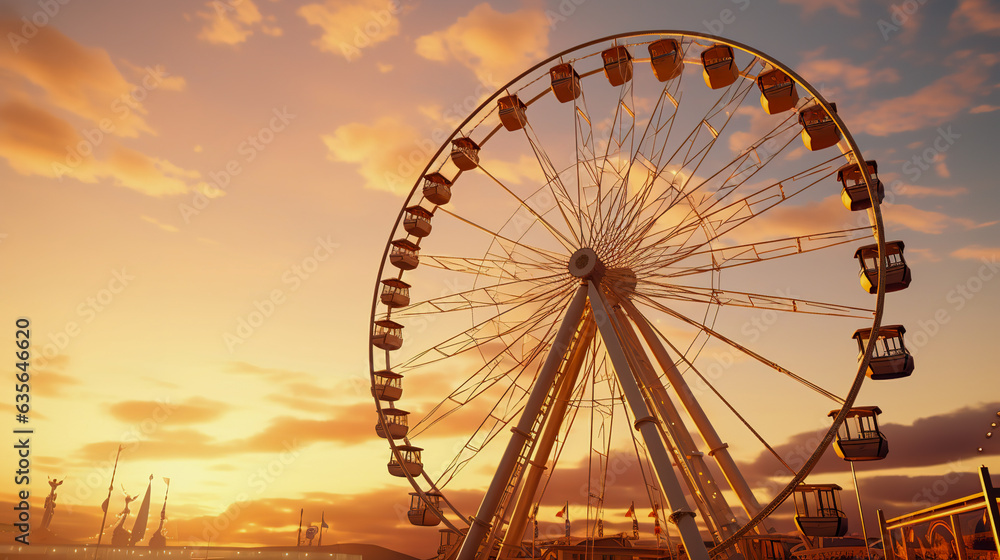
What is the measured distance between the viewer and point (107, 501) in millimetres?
56938

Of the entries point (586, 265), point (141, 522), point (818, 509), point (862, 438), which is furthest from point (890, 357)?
point (141, 522)

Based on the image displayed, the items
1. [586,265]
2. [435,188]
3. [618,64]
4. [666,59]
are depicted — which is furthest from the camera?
[435,188]

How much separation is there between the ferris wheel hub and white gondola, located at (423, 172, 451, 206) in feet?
20.6

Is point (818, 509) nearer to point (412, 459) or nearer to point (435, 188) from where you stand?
point (412, 459)

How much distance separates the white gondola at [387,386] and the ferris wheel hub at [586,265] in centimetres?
741

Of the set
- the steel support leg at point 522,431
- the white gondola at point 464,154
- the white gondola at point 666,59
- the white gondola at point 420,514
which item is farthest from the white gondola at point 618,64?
the white gondola at point 420,514

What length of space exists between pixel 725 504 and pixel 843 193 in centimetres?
832

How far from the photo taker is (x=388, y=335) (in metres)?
22.1

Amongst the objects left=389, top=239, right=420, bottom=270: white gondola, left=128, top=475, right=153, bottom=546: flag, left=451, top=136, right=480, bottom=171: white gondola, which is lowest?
left=128, top=475, right=153, bottom=546: flag

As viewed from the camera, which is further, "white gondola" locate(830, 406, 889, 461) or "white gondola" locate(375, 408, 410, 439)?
"white gondola" locate(375, 408, 410, 439)

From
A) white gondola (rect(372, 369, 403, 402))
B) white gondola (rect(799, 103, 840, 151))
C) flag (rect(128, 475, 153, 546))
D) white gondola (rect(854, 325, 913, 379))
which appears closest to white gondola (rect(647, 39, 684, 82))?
white gondola (rect(799, 103, 840, 151))

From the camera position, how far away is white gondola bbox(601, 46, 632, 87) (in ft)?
67.9

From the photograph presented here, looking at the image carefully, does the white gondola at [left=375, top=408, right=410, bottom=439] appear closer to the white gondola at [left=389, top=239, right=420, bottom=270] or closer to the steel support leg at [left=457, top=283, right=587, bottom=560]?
the white gondola at [left=389, top=239, right=420, bottom=270]

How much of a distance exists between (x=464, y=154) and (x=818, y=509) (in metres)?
15.0
